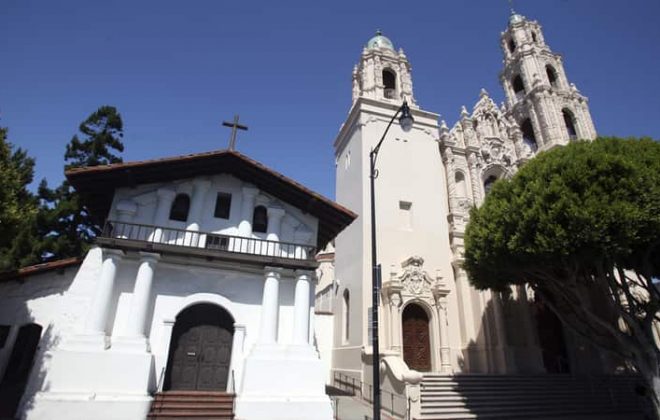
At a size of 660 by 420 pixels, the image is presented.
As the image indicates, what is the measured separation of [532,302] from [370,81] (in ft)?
61.6

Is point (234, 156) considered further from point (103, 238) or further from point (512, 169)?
point (512, 169)

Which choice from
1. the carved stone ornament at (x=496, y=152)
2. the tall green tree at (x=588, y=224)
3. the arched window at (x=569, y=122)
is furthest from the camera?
the arched window at (x=569, y=122)

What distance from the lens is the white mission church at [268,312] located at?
1152cm

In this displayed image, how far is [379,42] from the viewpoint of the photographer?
2919cm

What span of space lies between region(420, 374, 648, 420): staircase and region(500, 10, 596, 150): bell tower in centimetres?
2092

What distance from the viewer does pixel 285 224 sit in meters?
15.6

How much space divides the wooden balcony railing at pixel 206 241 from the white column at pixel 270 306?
0.82 meters

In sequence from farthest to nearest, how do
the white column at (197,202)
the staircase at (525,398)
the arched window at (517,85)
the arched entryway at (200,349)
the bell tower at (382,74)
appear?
the arched window at (517,85), the bell tower at (382,74), the staircase at (525,398), the white column at (197,202), the arched entryway at (200,349)

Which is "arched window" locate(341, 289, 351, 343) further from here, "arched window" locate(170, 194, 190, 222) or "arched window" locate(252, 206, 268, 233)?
"arched window" locate(170, 194, 190, 222)

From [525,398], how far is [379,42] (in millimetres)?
26375

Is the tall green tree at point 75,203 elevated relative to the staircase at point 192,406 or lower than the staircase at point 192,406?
elevated

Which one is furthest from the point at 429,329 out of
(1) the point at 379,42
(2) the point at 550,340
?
(1) the point at 379,42

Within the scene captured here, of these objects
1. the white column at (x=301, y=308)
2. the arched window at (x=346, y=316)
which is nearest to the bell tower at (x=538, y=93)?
the arched window at (x=346, y=316)

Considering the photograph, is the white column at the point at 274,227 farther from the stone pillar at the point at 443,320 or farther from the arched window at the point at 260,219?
the stone pillar at the point at 443,320
